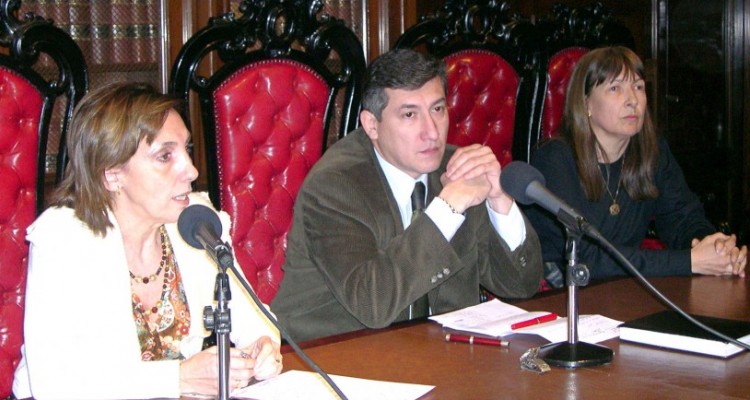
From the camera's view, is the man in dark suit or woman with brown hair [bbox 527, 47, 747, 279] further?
woman with brown hair [bbox 527, 47, 747, 279]

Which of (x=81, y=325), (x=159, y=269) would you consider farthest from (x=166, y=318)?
(x=81, y=325)

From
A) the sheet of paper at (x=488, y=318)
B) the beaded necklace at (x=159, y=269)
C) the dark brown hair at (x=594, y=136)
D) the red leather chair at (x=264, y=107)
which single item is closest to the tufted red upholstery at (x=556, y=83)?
the dark brown hair at (x=594, y=136)

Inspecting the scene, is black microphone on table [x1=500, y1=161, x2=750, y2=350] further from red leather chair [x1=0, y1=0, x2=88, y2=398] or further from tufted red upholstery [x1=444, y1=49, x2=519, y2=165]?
tufted red upholstery [x1=444, y1=49, x2=519, y2=165]

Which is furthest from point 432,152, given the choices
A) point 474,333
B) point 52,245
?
point 52,245

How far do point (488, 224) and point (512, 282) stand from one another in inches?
6.1

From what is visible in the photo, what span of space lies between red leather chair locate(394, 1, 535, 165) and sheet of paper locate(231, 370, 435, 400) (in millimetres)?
1806

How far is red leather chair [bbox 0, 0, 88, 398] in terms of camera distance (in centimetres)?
222

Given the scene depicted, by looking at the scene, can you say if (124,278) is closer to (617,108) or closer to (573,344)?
(573,344)

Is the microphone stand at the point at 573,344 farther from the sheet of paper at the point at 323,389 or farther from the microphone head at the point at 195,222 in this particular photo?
the microphone head at the point at 195,222

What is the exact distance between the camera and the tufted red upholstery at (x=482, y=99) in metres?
3.35

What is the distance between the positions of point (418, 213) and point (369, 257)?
0.24 meters

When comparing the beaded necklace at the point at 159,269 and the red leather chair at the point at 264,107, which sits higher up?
the red leather chair at the point at 264,107

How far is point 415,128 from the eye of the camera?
2.27 meters

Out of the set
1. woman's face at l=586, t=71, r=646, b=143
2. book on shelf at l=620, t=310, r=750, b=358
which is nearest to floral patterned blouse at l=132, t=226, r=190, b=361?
book on shelf at l=620, t=310, r=750, b=358
